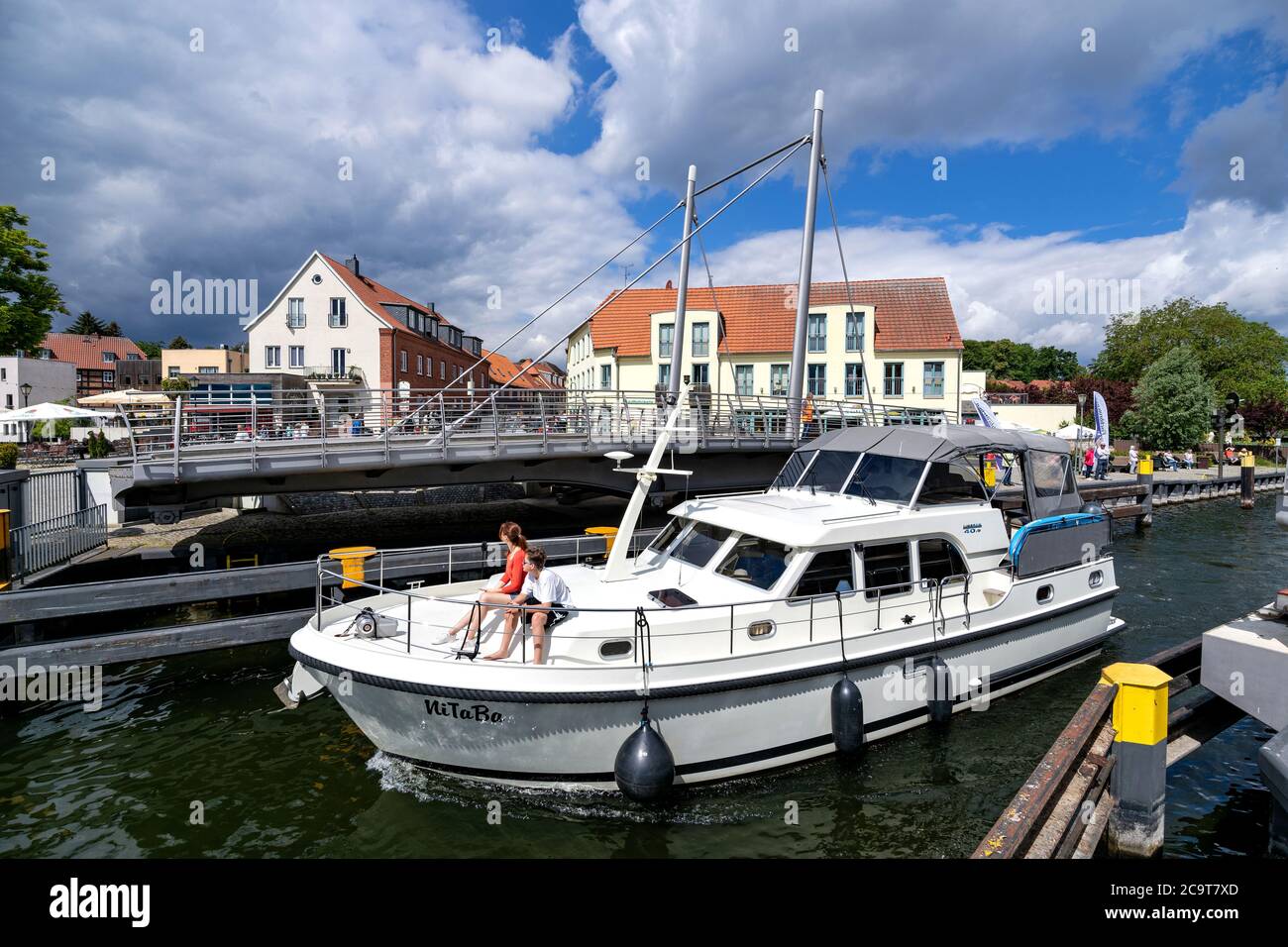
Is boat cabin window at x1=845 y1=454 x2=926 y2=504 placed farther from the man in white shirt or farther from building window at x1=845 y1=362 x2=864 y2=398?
building window at x1=845 y1=362 x2=864 y2=398

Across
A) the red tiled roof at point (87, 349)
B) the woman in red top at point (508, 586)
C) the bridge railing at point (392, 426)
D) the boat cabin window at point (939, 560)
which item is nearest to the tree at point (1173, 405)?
the bridge railing at point (392, 426)

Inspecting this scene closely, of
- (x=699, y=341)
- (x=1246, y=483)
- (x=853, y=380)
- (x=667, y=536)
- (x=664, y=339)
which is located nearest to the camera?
(x=667, y=536)

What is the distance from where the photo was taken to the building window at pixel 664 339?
3716 cm

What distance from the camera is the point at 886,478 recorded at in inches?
365

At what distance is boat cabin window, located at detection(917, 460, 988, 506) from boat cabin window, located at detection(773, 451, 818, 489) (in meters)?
1.85

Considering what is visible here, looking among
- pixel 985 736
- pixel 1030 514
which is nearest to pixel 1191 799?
pixel 985 736

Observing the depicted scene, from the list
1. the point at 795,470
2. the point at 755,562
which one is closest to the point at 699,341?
the point at 795,470

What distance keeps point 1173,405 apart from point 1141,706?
50873 millimetres

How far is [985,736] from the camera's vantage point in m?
8.43

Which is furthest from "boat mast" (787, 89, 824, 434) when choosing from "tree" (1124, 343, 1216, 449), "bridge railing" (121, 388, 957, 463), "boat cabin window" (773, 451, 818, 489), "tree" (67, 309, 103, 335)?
"tree" (67, 309, 103, 335)

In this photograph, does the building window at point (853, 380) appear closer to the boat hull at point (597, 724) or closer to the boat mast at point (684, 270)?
the boat mast at point (684, 270)

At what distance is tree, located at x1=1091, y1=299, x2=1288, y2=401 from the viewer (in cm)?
5819

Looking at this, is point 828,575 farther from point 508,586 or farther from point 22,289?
point 22,289
